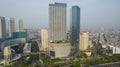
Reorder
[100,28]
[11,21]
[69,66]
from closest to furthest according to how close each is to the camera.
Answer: [69,66] → [11,21] → [100,28]

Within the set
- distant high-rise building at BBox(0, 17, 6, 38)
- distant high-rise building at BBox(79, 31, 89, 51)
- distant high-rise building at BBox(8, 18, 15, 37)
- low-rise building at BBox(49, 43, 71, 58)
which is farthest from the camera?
distant high-rise building at BBox(8, 18, 15, 37)

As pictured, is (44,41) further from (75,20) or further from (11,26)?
(11,26)

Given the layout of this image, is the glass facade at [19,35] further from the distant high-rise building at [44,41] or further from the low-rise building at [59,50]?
the low-rise building at [59,50]

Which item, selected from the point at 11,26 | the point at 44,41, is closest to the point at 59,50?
the point at 44,41

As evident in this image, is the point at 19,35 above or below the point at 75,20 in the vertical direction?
below

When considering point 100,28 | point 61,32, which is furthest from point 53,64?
point 100,28

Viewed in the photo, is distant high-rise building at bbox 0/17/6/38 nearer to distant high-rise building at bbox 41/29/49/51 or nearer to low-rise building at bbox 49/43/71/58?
distant high-rise building at bbox 41/29/49/51

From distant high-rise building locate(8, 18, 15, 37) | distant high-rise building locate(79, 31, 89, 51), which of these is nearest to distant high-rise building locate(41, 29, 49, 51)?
distant high-rise building locate(79, 31, 89, 51)

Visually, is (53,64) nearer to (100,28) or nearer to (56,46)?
(56,46)

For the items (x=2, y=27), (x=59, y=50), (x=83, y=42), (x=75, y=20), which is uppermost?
(x=75, y=20)
